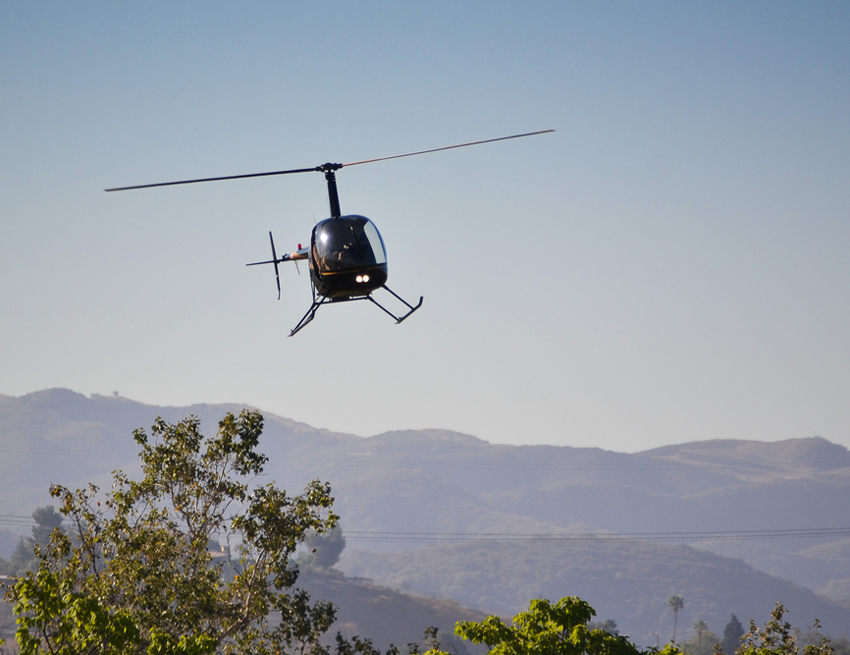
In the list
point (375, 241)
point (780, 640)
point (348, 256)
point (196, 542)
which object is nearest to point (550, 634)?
point (348, 256)

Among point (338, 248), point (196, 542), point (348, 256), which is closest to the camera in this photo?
point (348, 256)

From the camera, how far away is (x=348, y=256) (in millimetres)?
19250

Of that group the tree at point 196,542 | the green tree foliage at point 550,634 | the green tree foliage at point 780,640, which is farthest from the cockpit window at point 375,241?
the green tree foliage at point 780,640

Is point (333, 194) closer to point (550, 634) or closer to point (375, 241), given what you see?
point (375, 241)

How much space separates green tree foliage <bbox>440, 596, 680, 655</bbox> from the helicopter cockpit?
7983 mm

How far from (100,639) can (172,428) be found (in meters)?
14.0

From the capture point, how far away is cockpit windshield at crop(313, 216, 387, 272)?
19.3m

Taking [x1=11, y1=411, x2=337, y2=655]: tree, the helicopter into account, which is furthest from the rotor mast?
[x1=11, y1=411, x2=337, y2=655]: tree

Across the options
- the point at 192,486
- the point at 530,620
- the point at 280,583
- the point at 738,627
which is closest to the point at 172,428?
the point at 192,486

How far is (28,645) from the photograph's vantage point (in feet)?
44.7

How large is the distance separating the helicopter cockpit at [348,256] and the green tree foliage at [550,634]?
798 centimetres

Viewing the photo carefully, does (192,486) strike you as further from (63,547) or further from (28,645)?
(28,645)

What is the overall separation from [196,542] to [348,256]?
12.5 metres

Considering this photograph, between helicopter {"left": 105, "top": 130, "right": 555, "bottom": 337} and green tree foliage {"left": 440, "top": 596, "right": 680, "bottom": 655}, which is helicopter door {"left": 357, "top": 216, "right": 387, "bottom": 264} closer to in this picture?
helicopter {"left": 105, "top": 130, "right": 555, "bottom": 337}
